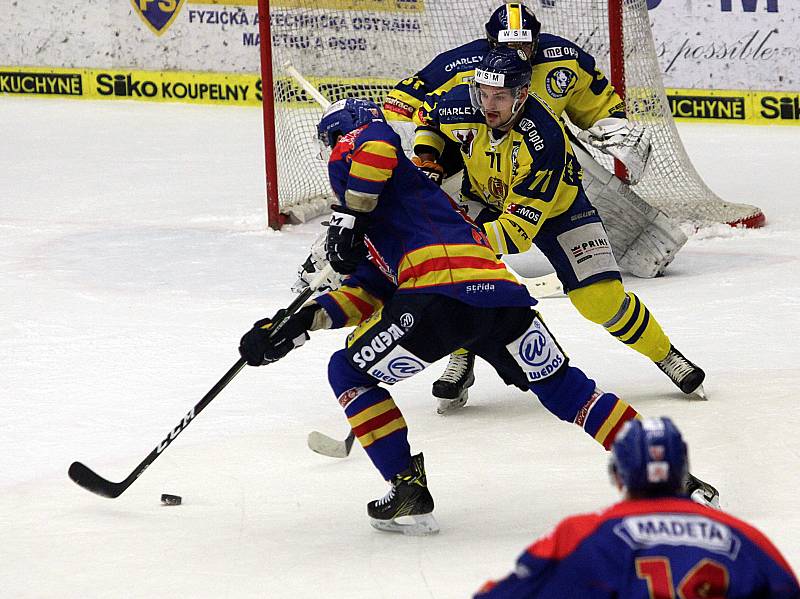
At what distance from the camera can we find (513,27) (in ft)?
15.2

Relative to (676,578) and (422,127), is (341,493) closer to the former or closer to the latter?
(422,127)

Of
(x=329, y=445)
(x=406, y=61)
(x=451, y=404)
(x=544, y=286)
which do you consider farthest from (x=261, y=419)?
(x=406, y=61)

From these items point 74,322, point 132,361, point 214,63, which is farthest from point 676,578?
point 214,63

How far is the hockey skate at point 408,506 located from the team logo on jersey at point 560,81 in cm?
199

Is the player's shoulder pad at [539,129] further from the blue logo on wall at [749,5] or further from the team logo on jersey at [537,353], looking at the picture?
the blue logo on wall at [749,5]

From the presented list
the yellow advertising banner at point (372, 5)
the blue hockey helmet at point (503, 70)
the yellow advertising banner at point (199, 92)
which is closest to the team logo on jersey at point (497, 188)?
the blue hockey helmet at point (503, 70)

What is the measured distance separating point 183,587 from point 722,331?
9.04 ft

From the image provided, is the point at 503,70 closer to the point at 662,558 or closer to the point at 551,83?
the point at 551,83

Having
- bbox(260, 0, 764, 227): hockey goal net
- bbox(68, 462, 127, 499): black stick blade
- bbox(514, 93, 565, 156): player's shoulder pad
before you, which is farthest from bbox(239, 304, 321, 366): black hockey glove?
bbox(260, 0, 764, 227): hockey goal net

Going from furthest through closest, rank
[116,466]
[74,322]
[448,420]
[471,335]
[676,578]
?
[74,322], [448,420], [116,466], [471,335], [676,578]

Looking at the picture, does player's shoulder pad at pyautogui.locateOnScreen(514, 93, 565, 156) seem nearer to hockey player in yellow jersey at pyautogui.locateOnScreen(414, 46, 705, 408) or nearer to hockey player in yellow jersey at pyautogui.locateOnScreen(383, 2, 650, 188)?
hockey player in yellow jersey at pyautogui.locateOnScreen(414, 46, 705, 408)

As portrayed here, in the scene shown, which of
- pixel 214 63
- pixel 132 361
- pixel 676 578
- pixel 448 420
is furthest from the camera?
pixel 214 63

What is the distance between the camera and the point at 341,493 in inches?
138

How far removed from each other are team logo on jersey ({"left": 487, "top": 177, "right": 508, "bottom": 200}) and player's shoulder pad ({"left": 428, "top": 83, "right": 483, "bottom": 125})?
0.63ft
